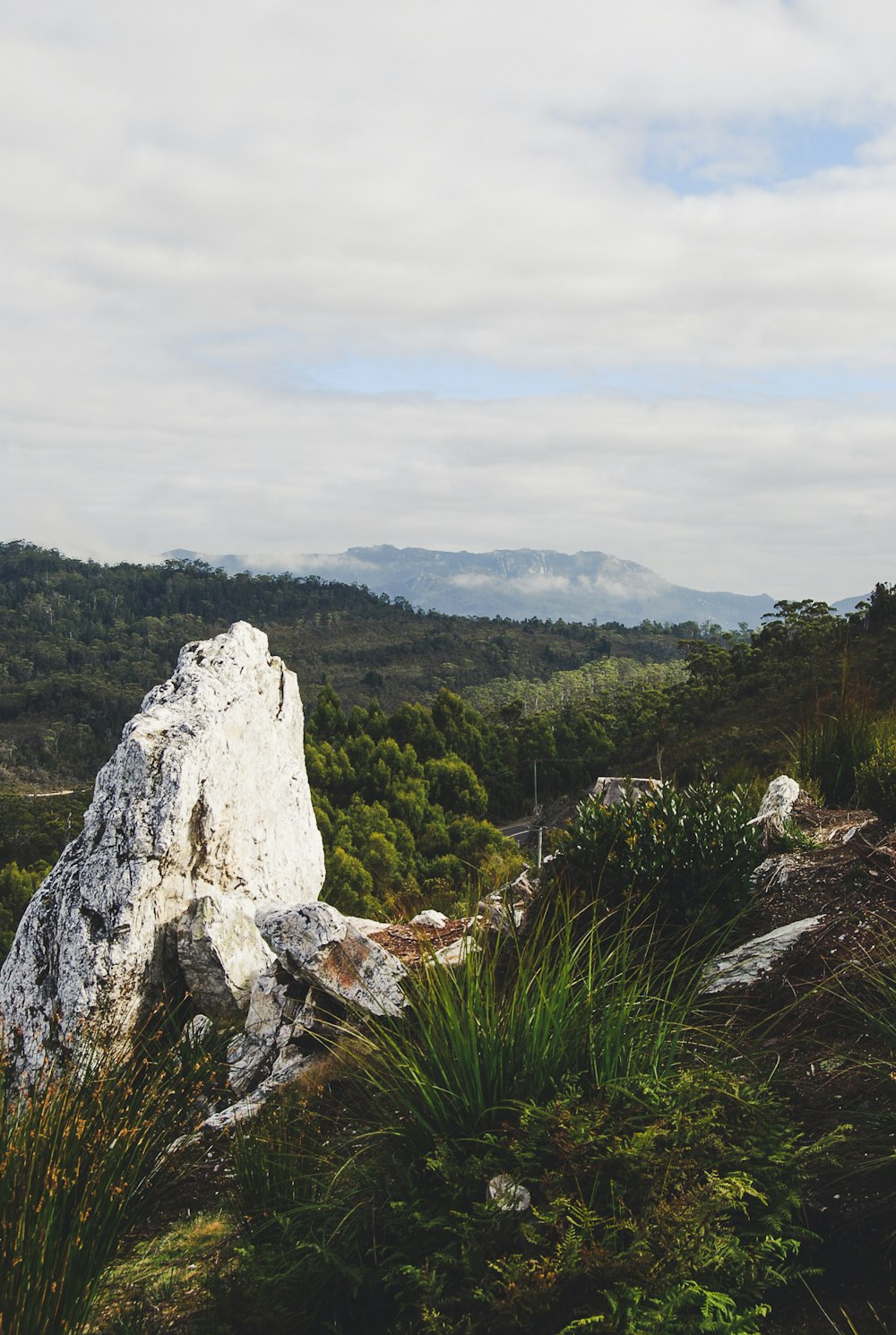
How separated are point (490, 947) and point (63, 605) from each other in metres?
189

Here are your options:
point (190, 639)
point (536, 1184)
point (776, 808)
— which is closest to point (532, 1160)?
point (536, 1184)

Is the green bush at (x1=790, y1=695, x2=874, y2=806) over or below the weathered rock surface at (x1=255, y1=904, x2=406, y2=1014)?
over

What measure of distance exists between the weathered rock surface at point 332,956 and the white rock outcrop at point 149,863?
1223mm

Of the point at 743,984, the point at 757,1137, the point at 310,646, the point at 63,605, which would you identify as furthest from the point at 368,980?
the point at 63,605

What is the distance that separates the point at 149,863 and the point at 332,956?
2.05 metres

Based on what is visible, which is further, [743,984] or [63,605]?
[63,605]

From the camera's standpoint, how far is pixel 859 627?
143ft

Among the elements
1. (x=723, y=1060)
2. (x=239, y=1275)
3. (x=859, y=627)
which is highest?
(x=859, y=627)

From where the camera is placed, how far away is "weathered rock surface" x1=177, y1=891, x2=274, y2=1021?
25.0 ft

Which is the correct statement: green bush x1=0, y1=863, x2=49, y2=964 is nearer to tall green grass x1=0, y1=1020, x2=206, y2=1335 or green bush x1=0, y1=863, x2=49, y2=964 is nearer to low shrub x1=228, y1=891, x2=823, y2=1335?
tall green grass x1=0, y1=1020, x2=206, y2=1335

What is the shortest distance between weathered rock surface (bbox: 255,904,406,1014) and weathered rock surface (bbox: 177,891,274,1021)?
0.83 metres

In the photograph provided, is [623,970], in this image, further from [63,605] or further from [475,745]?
[63,605]

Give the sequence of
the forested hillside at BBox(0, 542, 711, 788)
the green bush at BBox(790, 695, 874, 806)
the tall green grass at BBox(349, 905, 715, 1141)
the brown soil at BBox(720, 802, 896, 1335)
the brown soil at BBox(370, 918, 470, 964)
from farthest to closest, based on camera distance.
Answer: the forested hillside at BBox(0, 542, 711, 788), the green bush at BBox(790, 695, 874, 806), the brown soil at BBox(370, 918, 470, 964), the tall green grass at BBox(349, 905, 715, 1141), the brown soil at BBox(720, 802, 896, 1335)

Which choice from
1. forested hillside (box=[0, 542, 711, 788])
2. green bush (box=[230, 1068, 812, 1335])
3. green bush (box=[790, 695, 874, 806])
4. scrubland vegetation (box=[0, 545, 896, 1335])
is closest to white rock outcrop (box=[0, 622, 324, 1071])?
scrubland vegetation (box=[0, 545, 896, 1335])
